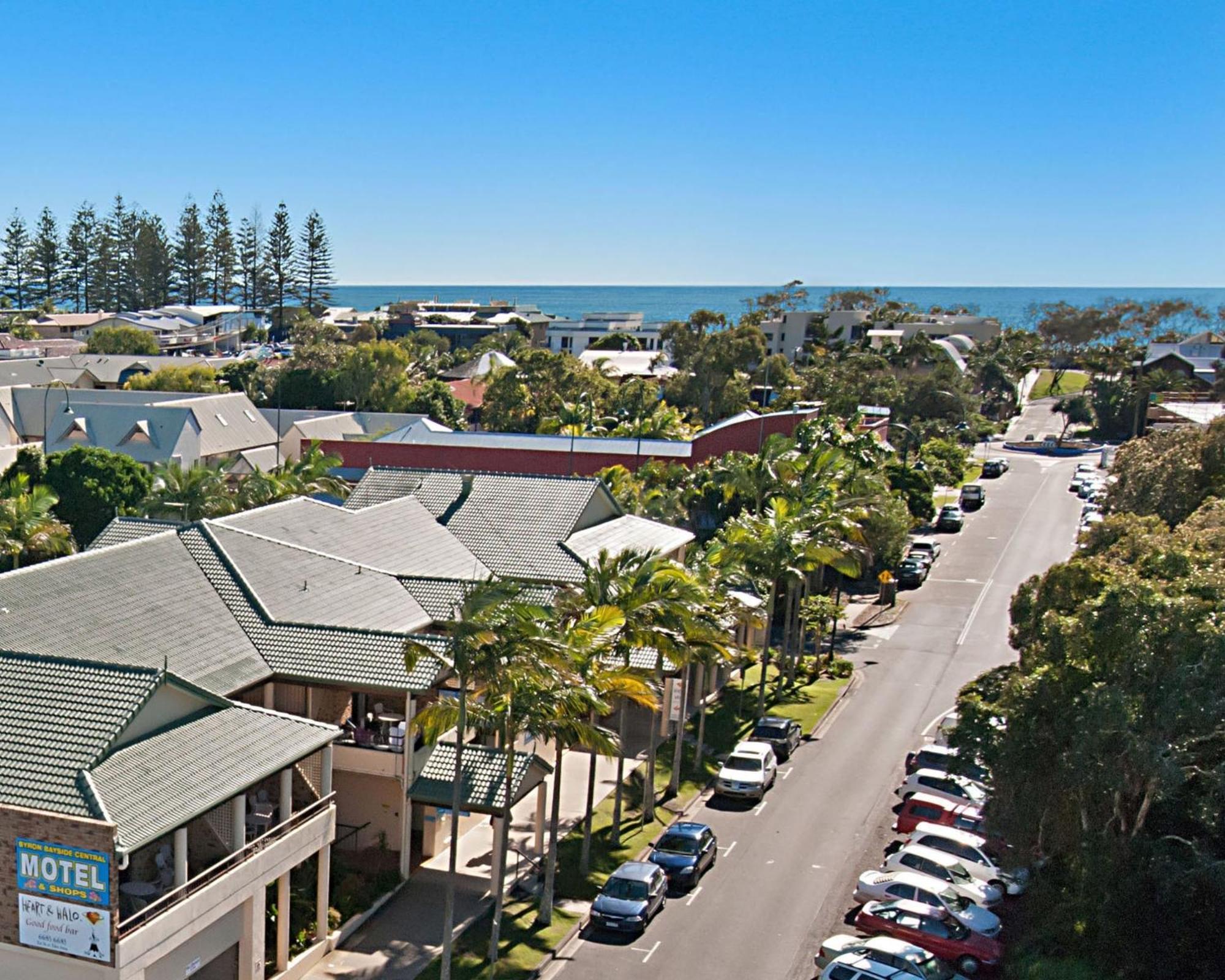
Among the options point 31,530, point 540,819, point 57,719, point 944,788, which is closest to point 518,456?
point 31,530

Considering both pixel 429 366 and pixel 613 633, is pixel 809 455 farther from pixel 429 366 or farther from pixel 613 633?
pixel 429 366

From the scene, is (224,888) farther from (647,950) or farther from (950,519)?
(950,519)

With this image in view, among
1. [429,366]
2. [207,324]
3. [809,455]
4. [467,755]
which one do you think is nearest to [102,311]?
[207,324]

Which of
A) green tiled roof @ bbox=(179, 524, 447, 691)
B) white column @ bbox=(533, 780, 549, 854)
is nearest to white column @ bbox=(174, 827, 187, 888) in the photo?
green tiled roof @ bbox=(179, 524, 447, 691)

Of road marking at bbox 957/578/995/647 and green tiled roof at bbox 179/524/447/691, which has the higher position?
green tiled roof at bbox 179/524/447/691

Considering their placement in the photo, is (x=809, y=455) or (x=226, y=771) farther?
(x=809, y=455)

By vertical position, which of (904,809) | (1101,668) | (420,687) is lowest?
(904,809)

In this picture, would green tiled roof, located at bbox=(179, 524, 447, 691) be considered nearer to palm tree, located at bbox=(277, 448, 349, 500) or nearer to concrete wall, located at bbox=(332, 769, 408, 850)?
concrete wall, located at bbox=(332, 769, 408, 850)
